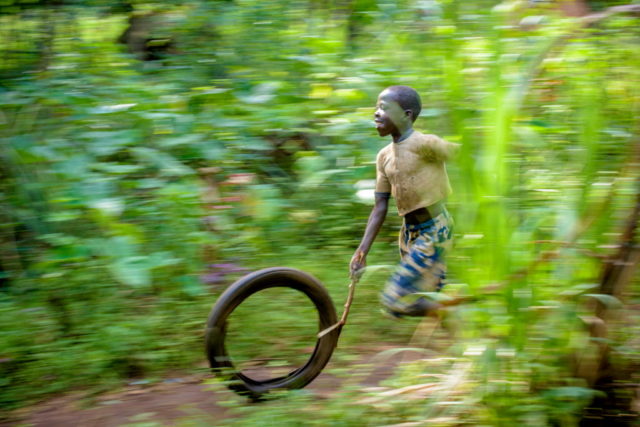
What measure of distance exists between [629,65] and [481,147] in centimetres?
89

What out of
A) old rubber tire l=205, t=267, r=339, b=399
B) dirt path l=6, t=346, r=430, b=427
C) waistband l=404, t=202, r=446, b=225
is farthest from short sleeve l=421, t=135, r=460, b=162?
dirt path l=6, t=346, r=430, b=427

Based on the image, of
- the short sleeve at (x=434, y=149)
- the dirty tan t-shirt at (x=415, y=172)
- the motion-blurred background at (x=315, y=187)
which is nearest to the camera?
the motion-blurred background at (x=315, y=187)

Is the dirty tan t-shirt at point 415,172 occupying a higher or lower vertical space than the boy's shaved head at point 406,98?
lower

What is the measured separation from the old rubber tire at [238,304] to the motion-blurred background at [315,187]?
0.28 m

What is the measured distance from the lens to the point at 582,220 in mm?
3035

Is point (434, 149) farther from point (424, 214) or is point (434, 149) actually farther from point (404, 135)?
point (424, 214)

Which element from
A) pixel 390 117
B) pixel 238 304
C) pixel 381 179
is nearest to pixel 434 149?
pixel 390 117

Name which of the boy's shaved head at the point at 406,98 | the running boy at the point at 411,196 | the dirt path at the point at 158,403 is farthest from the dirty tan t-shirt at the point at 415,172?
the dirt path at the point at 158,403

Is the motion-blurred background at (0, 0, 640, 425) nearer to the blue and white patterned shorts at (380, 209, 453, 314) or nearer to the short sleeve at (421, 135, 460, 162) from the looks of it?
the short sleeve at (421, 135, 460, 162)

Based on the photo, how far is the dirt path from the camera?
390 cm

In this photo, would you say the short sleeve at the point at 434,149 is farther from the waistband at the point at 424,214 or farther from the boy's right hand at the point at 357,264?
the boy's right hand at the point at 357,264

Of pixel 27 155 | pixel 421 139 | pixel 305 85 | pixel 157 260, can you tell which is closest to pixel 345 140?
pixel 305 85

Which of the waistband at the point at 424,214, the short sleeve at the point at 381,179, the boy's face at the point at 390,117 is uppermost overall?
the boy's face at the point at 390,117

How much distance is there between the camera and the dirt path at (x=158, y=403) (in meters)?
3.90
